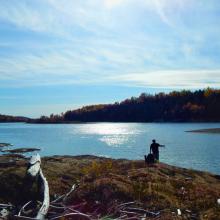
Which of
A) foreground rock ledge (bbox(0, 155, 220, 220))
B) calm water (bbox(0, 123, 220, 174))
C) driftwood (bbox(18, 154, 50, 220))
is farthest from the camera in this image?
calm water (bbox(0, 123, 220, 174))

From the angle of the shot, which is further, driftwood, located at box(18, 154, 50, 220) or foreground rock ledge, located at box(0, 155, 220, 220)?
foreground rock ledge, located at box(0, 155, 220, 220)

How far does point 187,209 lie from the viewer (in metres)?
15.2

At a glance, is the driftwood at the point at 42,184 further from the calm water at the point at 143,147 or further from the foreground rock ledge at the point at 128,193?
the calm water at the point at 143,147

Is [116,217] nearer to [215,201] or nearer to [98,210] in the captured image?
[98,210]

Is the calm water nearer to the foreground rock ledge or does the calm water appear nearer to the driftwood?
the foreground rock ledge

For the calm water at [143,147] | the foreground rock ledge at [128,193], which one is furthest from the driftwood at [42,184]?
the calm water at [143,147]

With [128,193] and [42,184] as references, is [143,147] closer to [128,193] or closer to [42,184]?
[128,193]

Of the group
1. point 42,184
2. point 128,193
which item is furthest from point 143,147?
point 42,184

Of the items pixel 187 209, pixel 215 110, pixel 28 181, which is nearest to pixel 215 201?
pixel 187 209

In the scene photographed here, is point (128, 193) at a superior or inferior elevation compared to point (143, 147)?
superior

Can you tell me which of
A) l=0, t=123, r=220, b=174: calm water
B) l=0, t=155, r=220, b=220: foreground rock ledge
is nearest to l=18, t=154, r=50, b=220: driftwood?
l=0, t=155, r=220, b=220: foreground rock ledge

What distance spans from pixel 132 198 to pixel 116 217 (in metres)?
1.78

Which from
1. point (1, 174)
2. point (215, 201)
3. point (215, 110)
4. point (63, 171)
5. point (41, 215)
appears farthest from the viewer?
point (215, 110)

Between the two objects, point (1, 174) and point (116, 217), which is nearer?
point (116, 217)
